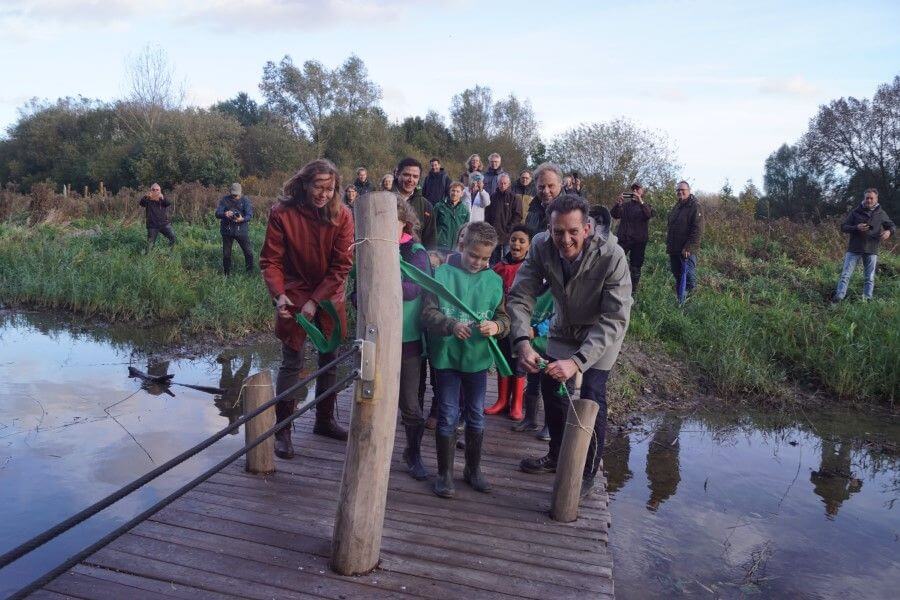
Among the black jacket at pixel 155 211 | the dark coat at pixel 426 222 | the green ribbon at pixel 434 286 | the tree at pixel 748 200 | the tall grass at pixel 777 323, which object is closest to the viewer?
the green ribbon at pixel 434 286

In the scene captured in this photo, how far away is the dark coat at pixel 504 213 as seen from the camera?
856cm

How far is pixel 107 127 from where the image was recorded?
1324 inches

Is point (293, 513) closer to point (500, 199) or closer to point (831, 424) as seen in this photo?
point (500, 199)

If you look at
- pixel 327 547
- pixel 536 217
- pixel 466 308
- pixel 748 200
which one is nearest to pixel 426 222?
→ pixel 536 217

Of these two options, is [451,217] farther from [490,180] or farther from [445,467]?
[445,467]

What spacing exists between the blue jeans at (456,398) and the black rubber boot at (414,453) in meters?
0.36

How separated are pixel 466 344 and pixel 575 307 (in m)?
0.67

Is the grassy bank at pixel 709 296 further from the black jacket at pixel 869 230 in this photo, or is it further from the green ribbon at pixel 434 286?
the green ribbon at pixel 434 286

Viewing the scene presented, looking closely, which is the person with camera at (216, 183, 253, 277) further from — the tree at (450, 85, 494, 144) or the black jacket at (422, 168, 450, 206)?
the tree at (450, 85, 494, 144)

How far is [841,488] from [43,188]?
20475mm

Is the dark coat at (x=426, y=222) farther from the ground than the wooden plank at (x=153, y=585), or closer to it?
farther from the ground

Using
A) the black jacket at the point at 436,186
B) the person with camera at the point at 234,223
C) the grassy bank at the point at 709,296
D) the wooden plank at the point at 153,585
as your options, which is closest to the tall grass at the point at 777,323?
the grassy bank at the point at 709,296

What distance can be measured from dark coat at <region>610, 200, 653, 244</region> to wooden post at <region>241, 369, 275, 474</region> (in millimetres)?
7978

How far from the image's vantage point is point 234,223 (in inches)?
485
